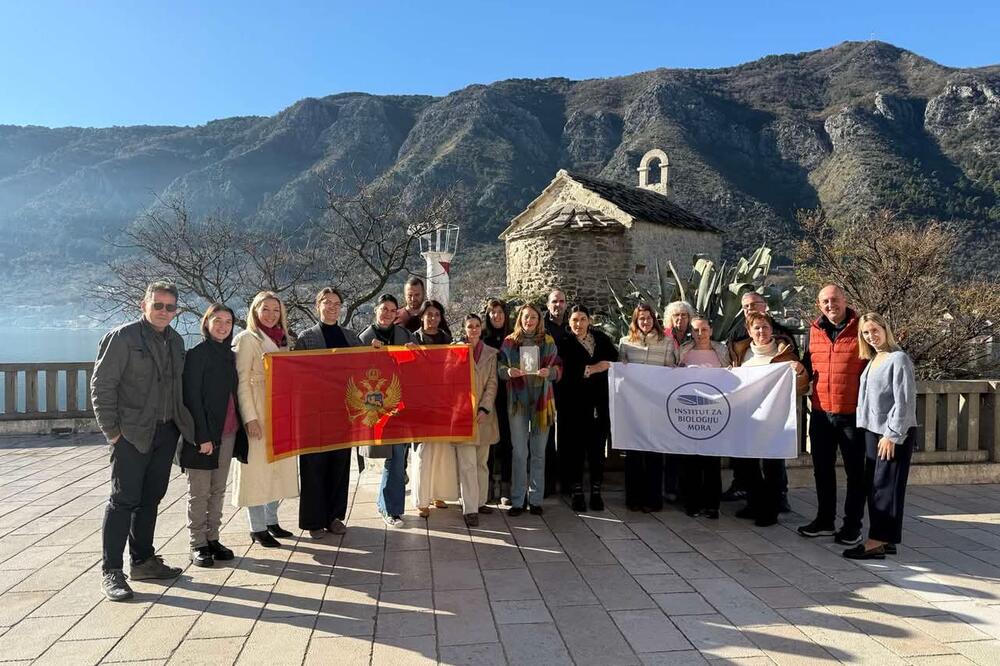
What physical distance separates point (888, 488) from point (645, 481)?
187 centimetres

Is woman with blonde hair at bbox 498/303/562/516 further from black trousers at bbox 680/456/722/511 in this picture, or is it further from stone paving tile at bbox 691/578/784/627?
stone paving tile at bbox 691/578/784/627

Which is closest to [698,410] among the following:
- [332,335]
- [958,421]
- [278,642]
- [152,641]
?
[332,335]

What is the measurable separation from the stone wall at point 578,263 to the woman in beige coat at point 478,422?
11352 mm

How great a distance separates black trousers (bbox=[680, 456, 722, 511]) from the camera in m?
5.26

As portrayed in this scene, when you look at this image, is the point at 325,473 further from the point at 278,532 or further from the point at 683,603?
the point at 683,603

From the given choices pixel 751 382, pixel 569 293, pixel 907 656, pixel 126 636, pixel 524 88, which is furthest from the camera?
pixel 524 88

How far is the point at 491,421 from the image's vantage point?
17.1ft

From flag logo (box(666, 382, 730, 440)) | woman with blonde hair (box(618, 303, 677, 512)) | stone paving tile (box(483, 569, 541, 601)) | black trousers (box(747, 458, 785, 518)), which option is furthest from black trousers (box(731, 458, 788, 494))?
stone paving tile (box(483, 569, 541, 601))

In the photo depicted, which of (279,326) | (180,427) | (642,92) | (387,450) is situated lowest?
(387,450)

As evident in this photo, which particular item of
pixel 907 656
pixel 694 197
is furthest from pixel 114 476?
pixel 694 197

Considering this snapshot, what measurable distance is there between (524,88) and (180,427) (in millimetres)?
96960

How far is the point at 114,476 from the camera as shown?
12.3ft

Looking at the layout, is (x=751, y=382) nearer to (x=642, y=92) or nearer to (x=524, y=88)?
(x=642, y=92)

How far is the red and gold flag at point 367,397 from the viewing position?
464 centimetres
